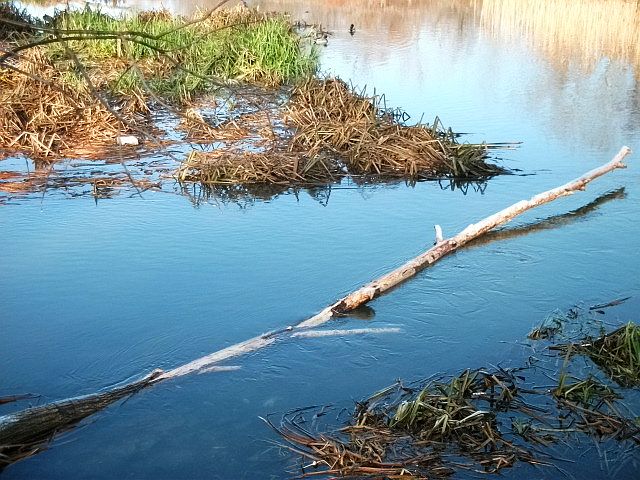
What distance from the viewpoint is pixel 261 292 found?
242 inches

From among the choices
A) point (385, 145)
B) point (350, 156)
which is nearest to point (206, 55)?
point (350, 156)

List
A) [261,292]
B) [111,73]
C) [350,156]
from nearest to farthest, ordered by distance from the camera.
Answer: [261,292]
[350,156]
[111,73]

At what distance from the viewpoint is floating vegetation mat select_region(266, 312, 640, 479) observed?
3.91 meters

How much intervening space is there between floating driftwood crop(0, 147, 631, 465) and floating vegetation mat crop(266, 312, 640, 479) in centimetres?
78

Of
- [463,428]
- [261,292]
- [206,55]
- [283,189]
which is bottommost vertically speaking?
[463,428]

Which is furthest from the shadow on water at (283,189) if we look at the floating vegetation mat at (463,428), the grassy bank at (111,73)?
the floating vegetation mat at (463,428)

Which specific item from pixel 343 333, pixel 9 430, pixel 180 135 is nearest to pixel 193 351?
pixel 343 333

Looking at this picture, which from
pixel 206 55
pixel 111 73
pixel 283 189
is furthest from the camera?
pixel 206 55

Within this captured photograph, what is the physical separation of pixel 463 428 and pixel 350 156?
558 cm

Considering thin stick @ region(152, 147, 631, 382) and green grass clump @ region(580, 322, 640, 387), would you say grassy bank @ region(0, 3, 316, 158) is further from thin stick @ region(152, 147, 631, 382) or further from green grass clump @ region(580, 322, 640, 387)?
green grass clump @ region(580, 322, 640, 387)

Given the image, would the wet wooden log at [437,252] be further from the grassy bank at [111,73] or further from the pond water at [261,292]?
the grassy bank at [111,73]

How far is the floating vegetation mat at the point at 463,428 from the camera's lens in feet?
12.8

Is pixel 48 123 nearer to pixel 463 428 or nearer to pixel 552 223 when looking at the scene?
pixel 552 223

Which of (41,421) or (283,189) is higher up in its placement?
(283,189)
